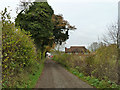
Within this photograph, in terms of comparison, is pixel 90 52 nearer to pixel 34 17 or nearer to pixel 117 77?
pixel 117 77

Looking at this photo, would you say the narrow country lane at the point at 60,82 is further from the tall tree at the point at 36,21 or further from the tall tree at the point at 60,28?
the tall tree at the point at 60,28

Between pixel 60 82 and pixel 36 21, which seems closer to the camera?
pixel 60 82

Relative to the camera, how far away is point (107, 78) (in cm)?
730

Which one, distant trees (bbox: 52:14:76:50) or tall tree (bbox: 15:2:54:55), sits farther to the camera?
distant trees (bbox: 52:14:76:50)

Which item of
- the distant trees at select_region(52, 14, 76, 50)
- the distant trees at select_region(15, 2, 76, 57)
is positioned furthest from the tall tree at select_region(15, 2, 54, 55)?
the distant trees at select_region(52, 14, 76, 50)

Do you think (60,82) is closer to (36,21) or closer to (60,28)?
(36,21)

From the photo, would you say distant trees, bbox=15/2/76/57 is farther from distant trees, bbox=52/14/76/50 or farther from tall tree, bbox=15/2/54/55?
distant trees, bbox=52/14/76/50

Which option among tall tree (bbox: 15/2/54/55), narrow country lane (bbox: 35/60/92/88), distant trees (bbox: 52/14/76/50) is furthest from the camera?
distant trees (bbox: 52/14/76/50)

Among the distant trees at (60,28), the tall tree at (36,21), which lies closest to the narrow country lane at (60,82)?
the tall tree at (36,21)

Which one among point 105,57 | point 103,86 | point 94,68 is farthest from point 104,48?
point 103,86

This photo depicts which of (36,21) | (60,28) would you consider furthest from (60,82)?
(60,28)

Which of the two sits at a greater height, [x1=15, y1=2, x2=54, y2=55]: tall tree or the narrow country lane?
[x1=15, y1=2, x2=54, y2=55]: tall tree

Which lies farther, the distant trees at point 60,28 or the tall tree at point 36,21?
the distant trees at point 60,28

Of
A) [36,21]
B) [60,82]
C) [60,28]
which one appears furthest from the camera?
[60,28]
